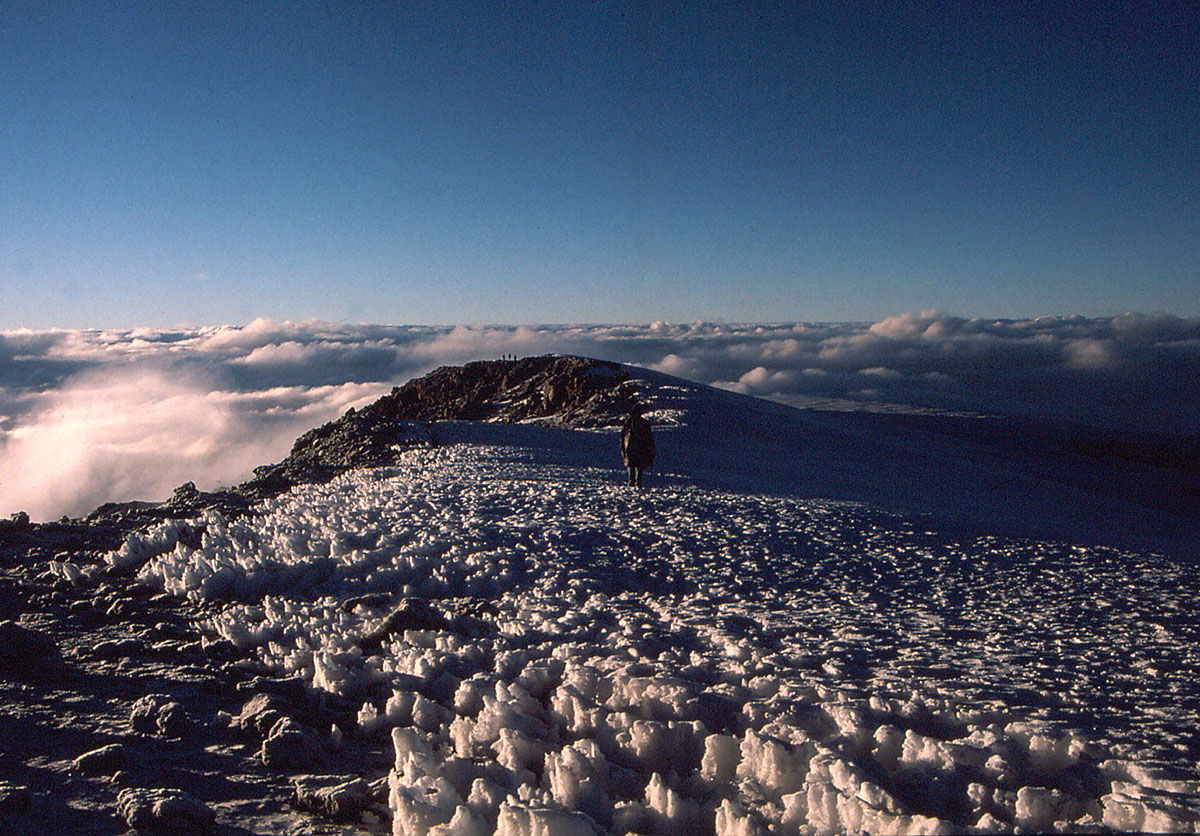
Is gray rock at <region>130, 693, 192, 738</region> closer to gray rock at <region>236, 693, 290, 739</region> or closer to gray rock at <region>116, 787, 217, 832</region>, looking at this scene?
gray rock at <region>236, 693, 290, 739</region>

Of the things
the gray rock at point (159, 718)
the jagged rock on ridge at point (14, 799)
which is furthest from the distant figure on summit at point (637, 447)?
the jagged rock on ridge at point (14, 799)

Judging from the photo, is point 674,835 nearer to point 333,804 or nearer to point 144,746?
point 333,804

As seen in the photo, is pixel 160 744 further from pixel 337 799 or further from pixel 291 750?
pixel 337 799

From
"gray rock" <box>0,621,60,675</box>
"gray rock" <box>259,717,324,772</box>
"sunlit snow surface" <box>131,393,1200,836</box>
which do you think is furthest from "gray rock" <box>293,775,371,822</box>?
"gray rock" <box>0,621,60,675</box>

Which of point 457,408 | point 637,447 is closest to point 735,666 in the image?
point 637,447

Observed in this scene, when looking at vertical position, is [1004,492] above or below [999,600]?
below

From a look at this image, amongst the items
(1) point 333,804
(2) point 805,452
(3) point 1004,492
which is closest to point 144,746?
(1) point 333,804
